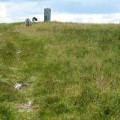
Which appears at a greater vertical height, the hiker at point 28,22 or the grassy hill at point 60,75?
the hiker at point 28,22

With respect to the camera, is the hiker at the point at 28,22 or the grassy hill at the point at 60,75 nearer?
the grassy hill at the point at 60,75

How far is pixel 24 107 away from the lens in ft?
58.3

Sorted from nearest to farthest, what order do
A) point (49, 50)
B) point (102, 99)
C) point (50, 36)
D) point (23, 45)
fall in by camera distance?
point (102, 99), point (49, 50), point (23, 45), point (50, 36)

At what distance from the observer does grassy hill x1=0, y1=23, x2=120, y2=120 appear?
16938mm

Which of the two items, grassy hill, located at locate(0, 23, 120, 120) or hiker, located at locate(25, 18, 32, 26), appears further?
hiker, located at locate(25, 18, 32, 26)

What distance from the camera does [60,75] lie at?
72.5ft

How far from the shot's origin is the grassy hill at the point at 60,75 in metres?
16.9

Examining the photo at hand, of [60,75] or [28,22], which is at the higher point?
[28,22]

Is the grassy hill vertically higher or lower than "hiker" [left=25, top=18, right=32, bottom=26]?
lower

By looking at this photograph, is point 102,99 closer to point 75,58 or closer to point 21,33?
point 75,58

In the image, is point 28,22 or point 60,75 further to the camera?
point 28,22

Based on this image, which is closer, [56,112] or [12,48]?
[56,112]

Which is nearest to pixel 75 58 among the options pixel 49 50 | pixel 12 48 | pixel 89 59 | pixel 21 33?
pixel 89 59

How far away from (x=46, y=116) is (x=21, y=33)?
20.2 meters
